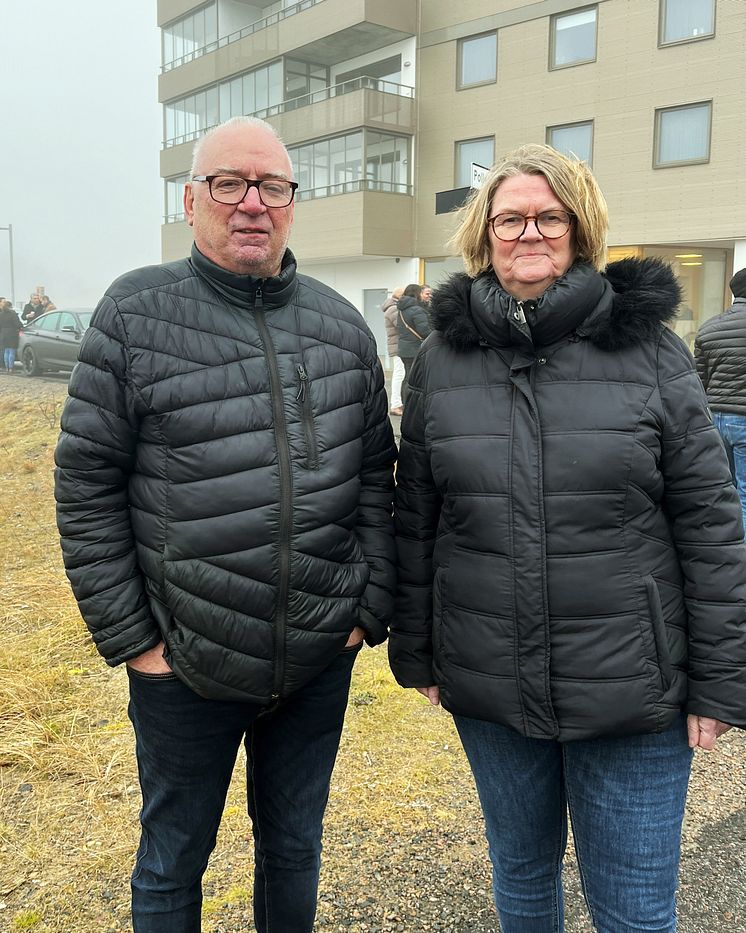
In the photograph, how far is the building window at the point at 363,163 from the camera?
3067 centimetres

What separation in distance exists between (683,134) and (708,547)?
25069 millimetres

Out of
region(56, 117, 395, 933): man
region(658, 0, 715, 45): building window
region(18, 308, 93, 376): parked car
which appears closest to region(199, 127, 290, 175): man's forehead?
region(56, 117, 395, 933): man

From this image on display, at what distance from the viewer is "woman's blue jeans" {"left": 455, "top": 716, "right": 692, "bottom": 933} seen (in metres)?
2.27

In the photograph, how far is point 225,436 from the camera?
231 cm

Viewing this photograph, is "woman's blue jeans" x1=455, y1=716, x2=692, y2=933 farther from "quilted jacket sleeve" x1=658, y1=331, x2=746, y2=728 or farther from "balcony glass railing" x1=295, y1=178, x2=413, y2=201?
"balcony glass railing" x1=295, y1=178, x2=413, y2=201

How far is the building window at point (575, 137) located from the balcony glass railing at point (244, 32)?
1095cm

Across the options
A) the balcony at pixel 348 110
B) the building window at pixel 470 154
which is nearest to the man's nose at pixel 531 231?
the building window at pixel 470 154

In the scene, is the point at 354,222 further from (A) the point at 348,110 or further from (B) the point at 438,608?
(B) the point at 438,608

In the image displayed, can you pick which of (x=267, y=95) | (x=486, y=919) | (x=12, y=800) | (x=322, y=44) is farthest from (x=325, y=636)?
(x=267, y=95)

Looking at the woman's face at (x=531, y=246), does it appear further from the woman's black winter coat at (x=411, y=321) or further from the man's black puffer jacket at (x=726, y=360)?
the woman's black winter coat at (x=411, y=321)

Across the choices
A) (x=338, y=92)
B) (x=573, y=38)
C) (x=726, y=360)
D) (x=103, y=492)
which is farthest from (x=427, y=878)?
(x=338, y=92)

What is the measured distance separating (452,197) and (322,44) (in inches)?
1227

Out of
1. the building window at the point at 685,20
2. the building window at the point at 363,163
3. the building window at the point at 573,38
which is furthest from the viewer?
the building window at the point at 363,163

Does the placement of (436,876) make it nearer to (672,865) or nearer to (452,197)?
(672,865)
